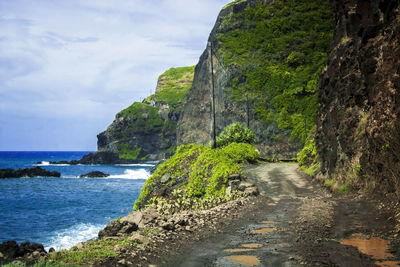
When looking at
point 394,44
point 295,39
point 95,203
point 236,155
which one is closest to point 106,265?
point 394,44

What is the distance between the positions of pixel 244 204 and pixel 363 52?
6.77 metres

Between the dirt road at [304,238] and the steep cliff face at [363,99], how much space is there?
131 cm

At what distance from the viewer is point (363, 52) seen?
11.1 m

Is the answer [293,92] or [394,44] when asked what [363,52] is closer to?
[394,44]

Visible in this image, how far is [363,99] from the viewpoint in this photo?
11.8 meters

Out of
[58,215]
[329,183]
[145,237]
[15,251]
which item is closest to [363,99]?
[329,183]

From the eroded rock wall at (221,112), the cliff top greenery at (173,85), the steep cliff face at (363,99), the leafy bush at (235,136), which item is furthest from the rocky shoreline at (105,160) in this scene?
the steep cliff face at (363,99)

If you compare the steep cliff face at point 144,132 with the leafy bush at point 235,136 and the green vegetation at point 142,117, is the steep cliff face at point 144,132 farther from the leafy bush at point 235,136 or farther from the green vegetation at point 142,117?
the leafy bush at point 235,136

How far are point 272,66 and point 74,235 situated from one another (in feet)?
145

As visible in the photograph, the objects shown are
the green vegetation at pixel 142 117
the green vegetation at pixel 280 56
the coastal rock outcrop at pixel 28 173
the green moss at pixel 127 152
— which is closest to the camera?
the green vegetation at pixel 280 56

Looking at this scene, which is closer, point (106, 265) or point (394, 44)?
point (106, 265)

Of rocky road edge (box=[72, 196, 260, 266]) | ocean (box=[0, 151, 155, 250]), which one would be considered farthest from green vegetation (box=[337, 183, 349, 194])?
ocean (box=[0, 151, 155, 250])

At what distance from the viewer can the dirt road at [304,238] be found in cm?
506

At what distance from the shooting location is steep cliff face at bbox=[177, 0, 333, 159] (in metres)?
48.5
